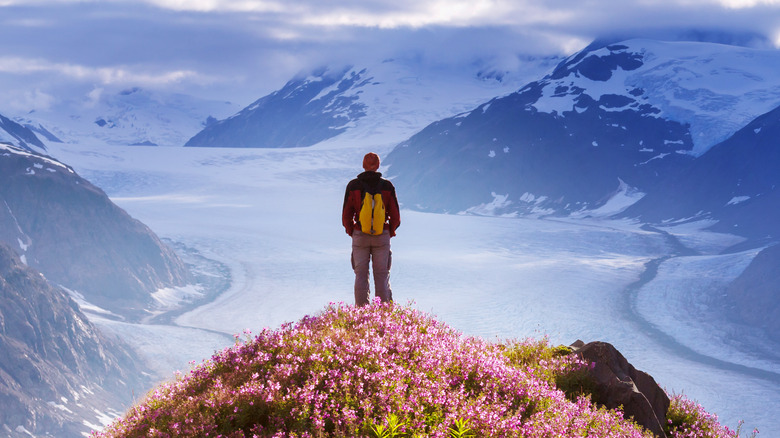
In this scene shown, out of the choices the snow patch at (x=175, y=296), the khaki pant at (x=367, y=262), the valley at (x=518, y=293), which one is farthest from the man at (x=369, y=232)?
the snow patch at (x=175, y=296)

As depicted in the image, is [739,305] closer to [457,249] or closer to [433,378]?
[457,249]

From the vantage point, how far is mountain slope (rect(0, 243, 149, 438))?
10325 centimetres

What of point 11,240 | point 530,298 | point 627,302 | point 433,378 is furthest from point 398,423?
point 11,240

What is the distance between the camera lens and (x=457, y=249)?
156m

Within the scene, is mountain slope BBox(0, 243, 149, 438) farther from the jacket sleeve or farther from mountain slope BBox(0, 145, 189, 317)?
the jacket sleeve

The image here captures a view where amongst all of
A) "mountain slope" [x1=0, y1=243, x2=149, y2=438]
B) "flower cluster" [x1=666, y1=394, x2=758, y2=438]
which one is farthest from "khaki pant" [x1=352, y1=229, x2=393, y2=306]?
"mountain slope" [x1=0, y1=243, x2=149, y2=438]

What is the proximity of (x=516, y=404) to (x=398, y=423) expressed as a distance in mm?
1693

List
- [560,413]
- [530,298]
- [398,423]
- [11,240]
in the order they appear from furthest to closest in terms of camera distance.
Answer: [11,240] → [530,298] → [560,413] → [398,423]

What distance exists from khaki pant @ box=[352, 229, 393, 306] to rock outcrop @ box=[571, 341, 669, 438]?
9.66 feet

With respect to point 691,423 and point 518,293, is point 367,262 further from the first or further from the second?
point 518,293

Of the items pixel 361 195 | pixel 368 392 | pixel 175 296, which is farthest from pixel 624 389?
pixel 175 296

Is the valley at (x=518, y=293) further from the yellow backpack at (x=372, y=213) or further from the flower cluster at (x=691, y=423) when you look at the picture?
the yellow backpack at (x=372, y=213)

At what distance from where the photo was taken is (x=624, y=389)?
7.98 metres

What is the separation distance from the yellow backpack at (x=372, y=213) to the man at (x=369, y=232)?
0.12 ft
